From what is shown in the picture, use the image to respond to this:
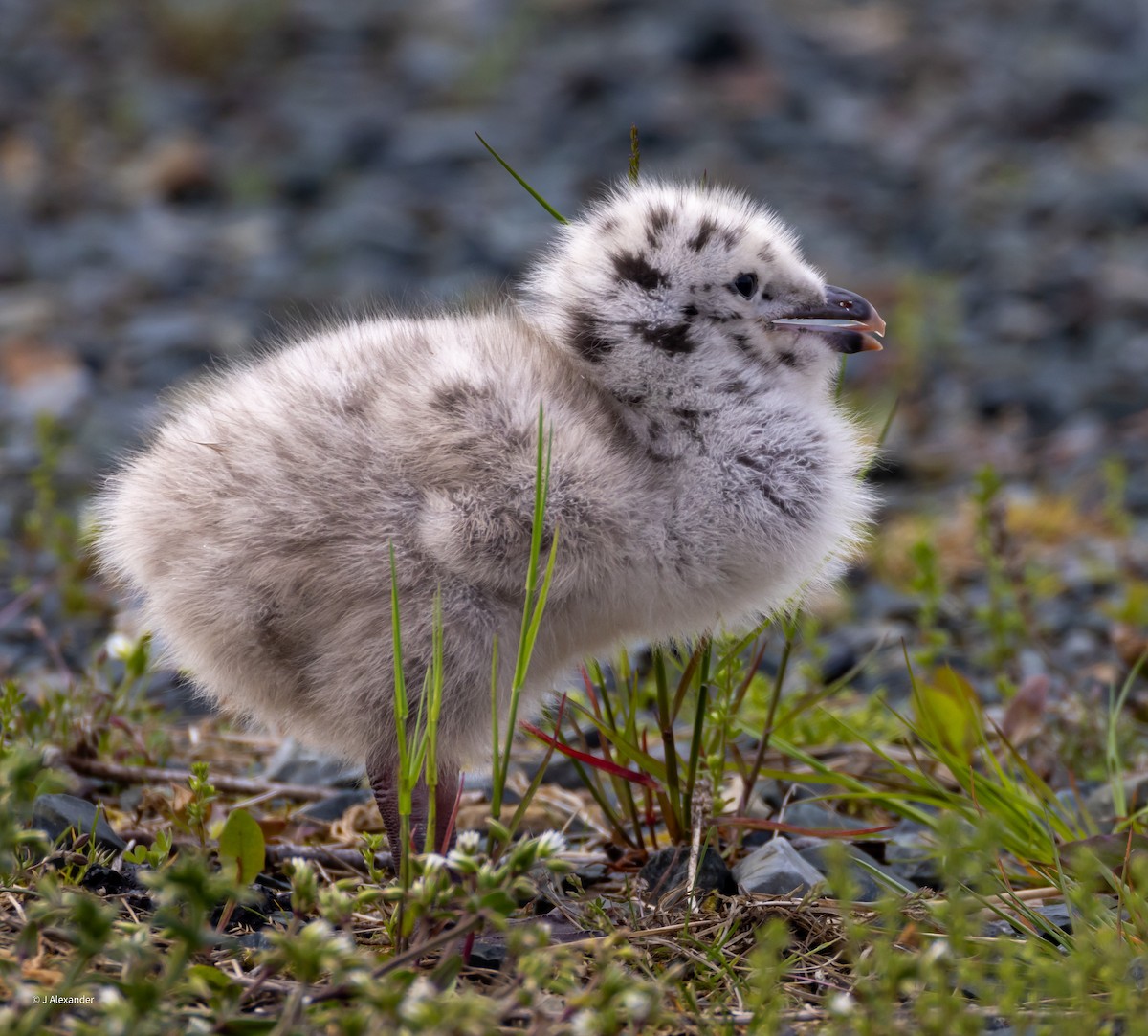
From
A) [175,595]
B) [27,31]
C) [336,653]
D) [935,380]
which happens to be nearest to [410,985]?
[336,653]

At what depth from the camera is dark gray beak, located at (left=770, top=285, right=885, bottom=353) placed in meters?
3.11

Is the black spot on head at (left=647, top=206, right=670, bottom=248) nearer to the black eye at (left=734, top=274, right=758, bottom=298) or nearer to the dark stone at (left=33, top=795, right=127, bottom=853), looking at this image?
the black eye at (left=734, top=274, right=758, bottom=298)

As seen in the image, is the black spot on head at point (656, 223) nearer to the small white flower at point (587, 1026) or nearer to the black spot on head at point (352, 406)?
the black spot on head at point (352, 406)

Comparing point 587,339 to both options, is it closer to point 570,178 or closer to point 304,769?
point 304,769

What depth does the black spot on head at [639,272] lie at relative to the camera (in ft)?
9.82

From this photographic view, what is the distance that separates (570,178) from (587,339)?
258 inches

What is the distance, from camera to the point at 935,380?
752 cm

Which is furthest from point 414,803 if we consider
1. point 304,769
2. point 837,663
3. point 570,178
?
point 570,178

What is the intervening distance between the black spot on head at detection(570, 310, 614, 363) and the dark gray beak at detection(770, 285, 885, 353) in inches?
16.0

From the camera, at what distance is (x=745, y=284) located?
3.06 m

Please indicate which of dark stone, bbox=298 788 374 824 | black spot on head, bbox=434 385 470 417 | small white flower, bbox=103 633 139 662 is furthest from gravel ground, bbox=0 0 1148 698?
black spot on head, bbox=434 385 470 417

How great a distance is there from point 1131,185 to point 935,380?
8.67 ft

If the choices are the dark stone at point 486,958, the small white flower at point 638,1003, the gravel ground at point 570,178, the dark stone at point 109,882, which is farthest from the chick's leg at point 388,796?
the gravel ground at point 570,178

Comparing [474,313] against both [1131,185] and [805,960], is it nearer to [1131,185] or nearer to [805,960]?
[805,960]
